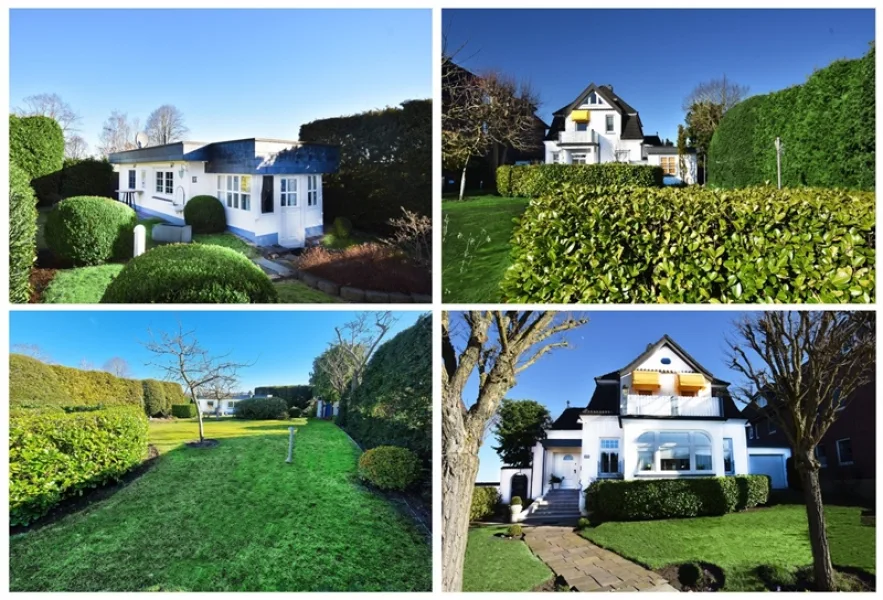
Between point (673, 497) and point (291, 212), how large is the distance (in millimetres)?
3821

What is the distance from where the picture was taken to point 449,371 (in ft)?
13.4

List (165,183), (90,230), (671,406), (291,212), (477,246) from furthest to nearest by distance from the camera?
(291,212) → (165,183) → (90,230) → (477,246) → (671,406)

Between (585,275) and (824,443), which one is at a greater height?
(585,275)

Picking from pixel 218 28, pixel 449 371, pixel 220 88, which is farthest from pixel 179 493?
pixel 218 28

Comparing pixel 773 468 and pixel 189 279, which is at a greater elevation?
pixel 189 279

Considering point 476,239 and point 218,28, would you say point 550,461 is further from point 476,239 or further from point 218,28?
point 218,28

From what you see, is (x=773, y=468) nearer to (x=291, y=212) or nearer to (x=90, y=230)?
(x=291, y=212)

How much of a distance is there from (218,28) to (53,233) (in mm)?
2096

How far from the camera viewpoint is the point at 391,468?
4.22 meters

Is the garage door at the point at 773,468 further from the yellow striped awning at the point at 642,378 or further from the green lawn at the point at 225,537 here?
the green lawn at the point at 225,537

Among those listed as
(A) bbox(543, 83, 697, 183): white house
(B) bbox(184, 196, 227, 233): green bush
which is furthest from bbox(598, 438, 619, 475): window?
(B) bbox(184, 196, 227, 233): green bush

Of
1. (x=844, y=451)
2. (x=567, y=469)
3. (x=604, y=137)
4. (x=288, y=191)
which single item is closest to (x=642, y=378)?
(x=567, y=469)

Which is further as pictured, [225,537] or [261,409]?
[261,409]

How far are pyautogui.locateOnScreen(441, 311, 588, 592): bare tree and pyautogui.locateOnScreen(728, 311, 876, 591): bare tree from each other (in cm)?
134
